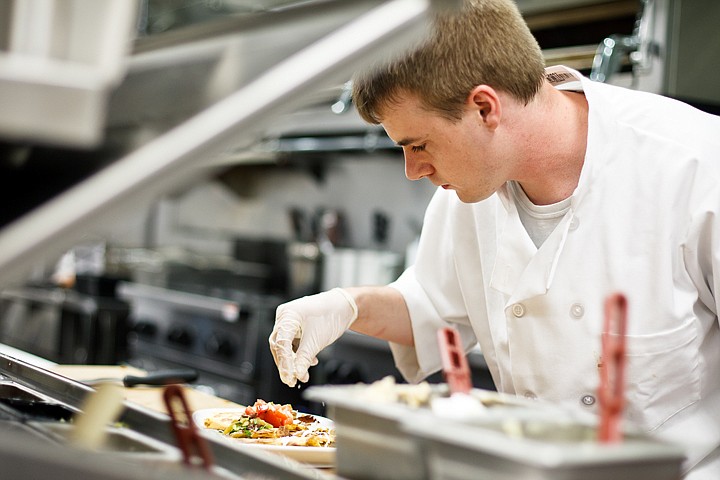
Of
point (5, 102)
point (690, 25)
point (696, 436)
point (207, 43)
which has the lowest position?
point (696, 436)

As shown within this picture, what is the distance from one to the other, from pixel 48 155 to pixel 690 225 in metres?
1.21

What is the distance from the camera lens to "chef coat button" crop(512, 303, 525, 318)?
5.90ft

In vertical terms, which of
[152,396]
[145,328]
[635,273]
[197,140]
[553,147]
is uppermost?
[553,147]

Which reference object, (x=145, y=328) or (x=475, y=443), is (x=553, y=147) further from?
(x=145, y=328)

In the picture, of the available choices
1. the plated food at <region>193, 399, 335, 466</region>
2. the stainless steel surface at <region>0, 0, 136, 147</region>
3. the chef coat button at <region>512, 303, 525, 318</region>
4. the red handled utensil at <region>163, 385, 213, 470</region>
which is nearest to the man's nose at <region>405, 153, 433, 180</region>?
the chef coat button at <region>512, 303, 525, 318</region>

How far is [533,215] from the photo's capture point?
1.87 meters

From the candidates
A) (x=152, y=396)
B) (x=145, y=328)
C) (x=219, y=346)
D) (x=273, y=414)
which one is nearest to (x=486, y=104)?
(x=273, y=414)

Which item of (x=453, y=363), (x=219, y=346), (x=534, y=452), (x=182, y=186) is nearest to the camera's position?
(x=534, y=452)

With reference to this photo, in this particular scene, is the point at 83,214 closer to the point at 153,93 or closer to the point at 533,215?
the point at 153,93

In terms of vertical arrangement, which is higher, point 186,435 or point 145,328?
point 186,435

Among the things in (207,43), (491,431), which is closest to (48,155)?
(207,43)

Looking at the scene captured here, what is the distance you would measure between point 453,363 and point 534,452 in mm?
295

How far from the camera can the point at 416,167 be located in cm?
171

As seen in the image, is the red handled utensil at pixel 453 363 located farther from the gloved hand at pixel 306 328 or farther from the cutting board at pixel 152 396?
the cutting board at pixel 152 396
